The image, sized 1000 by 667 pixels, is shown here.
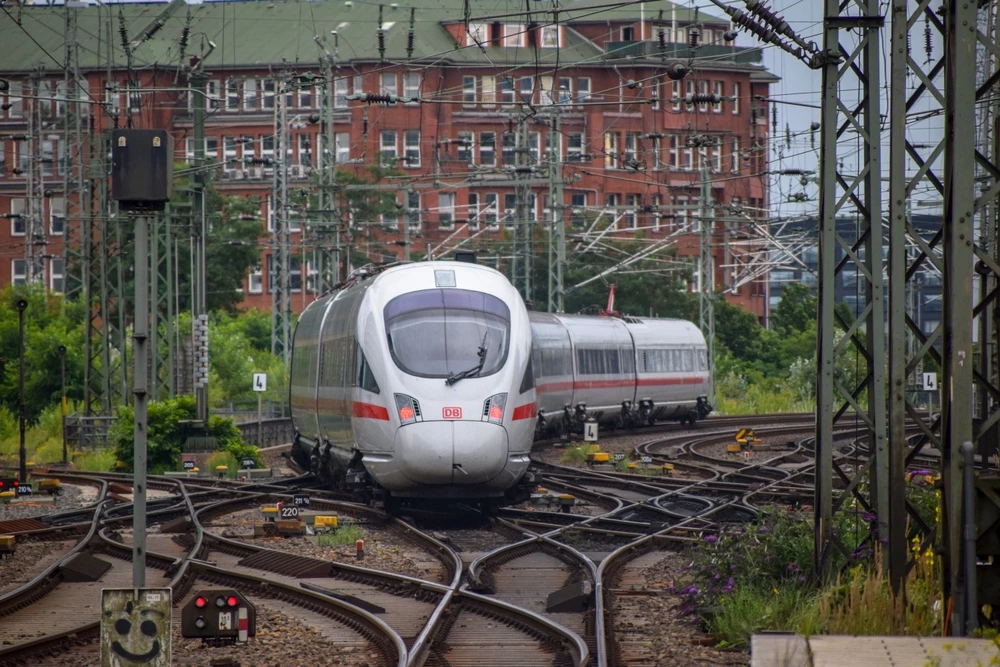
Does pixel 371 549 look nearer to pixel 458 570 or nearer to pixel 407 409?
pixel 407 409

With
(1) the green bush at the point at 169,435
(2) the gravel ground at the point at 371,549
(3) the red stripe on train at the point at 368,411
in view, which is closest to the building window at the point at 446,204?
(1) the green bush at the point at 169,435

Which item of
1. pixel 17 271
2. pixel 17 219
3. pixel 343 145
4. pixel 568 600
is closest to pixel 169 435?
pixel 568 600

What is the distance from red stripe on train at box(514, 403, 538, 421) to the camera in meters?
17.1

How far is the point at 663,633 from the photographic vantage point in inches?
412

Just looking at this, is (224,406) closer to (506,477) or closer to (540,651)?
(506,477)

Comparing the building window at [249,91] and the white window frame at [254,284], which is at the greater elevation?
the building window at [249,91]

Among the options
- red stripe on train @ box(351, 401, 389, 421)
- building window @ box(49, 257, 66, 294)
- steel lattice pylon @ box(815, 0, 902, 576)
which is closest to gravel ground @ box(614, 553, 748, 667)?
steel lattice pylon @ box(815, 0, 902, 576)

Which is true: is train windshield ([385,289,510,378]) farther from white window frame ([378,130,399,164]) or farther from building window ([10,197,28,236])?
building window ([10,197,28,236])

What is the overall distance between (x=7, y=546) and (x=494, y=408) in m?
5.37

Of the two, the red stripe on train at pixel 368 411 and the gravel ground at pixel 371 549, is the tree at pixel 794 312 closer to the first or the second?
the red stripe on train at pixel 368 411

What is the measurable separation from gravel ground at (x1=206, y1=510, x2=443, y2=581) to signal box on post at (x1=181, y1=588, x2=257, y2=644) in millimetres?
3373

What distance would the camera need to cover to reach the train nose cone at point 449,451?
53.8 ft

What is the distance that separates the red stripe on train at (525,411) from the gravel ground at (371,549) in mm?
1945

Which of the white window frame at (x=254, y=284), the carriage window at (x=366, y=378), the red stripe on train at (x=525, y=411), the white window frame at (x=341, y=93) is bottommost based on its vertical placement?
the red stripe on train at (x=525, y=411)
